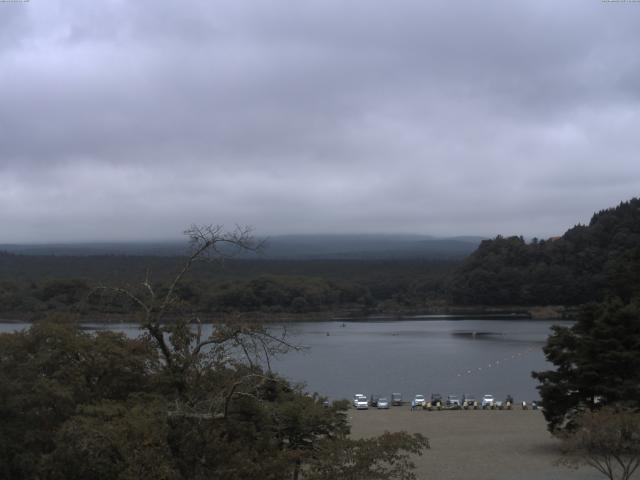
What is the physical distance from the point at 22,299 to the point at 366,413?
48.7m

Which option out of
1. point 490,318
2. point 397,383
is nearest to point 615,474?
point 397,383

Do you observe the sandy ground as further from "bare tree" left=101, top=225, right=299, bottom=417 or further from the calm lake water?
"bare tree" left=101, top=225, right=299, bottom=417

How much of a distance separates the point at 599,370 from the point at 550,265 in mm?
Result: 76799

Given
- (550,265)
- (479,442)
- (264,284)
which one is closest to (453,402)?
(479,442)

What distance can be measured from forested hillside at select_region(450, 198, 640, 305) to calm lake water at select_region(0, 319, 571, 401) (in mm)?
14411

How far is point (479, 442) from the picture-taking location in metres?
22.3

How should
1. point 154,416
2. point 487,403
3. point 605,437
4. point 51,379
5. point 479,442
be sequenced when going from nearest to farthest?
1. point 154,416
2. point 51,379
3. point 605,437
4. point 479,442
5. point 487,403

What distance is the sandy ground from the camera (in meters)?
17.7

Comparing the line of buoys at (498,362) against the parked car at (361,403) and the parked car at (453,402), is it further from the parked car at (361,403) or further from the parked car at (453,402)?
the parked car at (361,403)

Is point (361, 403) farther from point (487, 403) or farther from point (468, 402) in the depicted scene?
point (487, 403)

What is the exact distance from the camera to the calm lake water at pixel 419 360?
39719 mm

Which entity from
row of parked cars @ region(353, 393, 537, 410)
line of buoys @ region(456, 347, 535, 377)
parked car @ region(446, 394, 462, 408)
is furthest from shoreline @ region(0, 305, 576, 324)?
row of parked cars @ region(353, 393, 537, 410)

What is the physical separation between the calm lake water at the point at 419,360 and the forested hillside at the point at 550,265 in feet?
47.3

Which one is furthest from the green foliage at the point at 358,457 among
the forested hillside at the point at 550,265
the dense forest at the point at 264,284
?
the forested hillside at the point at 550,265
